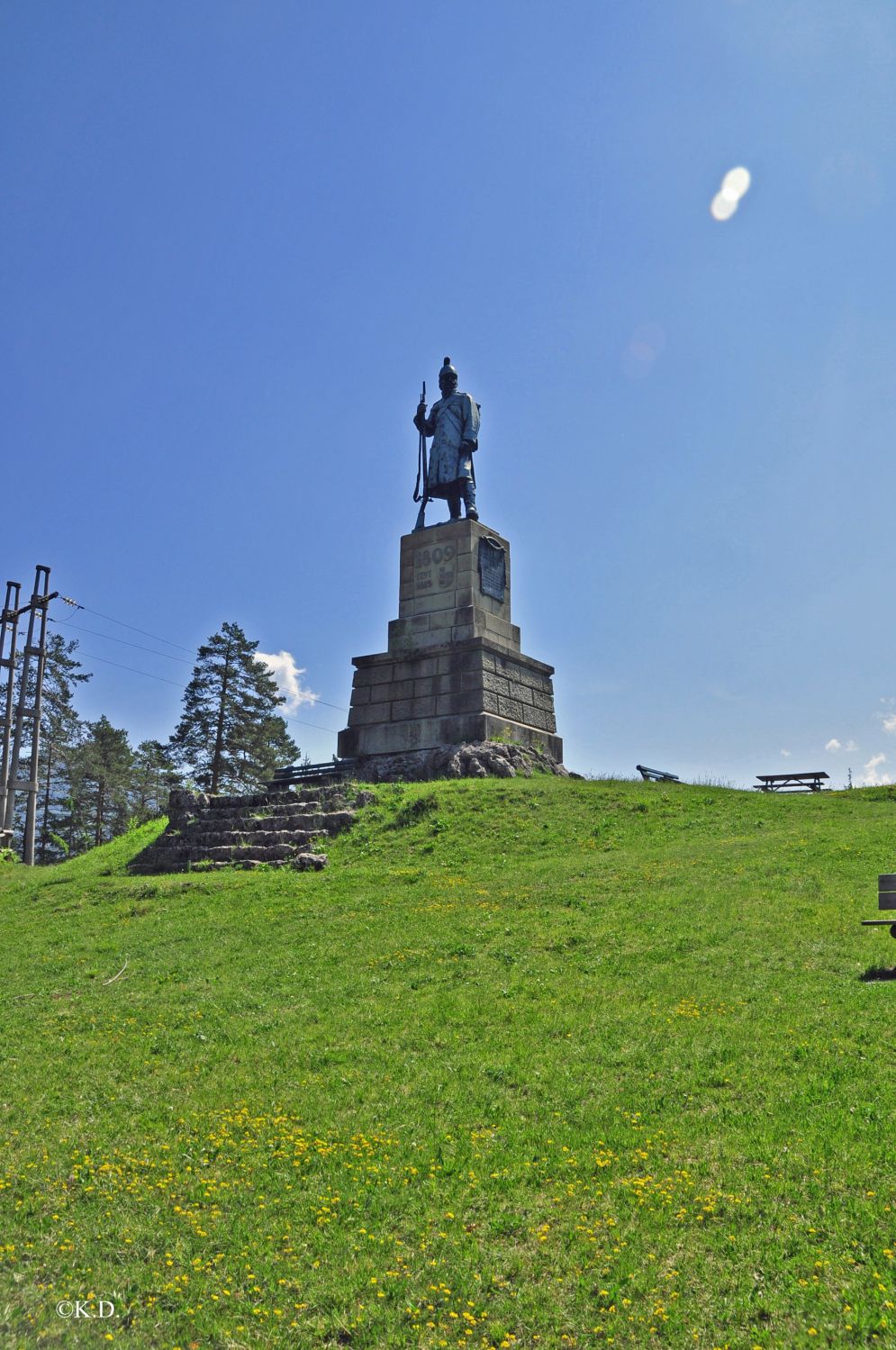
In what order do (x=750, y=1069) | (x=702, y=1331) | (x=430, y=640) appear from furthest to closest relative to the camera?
(x=430, y=640)
(x=750, y=1069)
(x=702, y=1331)

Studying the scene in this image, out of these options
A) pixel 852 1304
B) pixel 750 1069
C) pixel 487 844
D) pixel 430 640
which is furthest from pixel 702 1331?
pixel 430 640

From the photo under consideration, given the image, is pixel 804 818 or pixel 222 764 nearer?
pixel 804 818

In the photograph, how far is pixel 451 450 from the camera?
1185 inches

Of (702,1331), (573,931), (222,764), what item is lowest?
(702,1331)

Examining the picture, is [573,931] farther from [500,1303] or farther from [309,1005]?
[500,1303]

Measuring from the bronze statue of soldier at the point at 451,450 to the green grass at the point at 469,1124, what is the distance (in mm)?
16875

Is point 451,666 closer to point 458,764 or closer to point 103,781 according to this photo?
point 458,764

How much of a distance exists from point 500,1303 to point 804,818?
58.3ft

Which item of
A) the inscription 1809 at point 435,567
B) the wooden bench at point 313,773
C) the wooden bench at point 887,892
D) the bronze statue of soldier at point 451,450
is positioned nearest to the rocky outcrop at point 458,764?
the wooden bench at point 313,773

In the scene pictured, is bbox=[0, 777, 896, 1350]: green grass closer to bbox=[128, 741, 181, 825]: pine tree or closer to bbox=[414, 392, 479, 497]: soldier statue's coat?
bbox=[414, 392, 479, 497]: soldier statue's coat

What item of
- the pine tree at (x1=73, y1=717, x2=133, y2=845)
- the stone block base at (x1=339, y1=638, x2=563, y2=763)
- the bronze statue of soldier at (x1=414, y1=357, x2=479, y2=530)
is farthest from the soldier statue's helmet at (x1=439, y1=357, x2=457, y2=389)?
the pine tree at (x1=73, y1=717, x2=133, y2=845)

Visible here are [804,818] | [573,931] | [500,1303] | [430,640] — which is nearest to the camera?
[500,1303]

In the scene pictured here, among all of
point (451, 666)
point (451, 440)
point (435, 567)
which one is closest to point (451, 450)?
point (451, 440)

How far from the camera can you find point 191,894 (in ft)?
60.2
